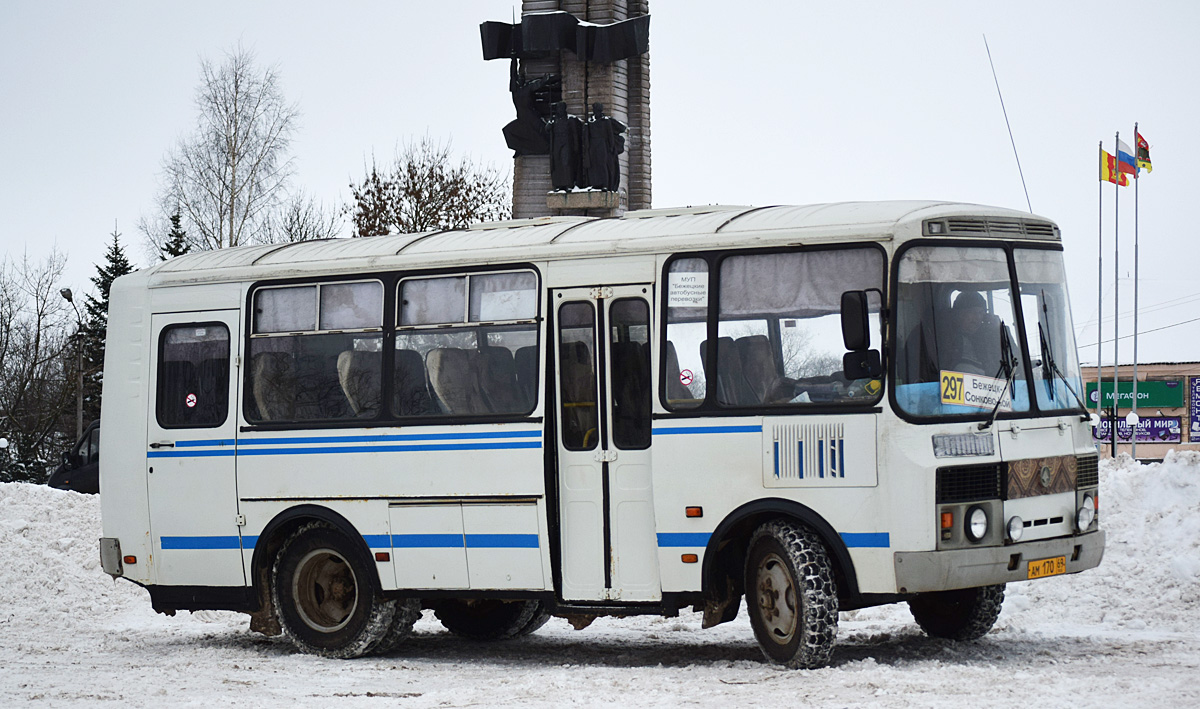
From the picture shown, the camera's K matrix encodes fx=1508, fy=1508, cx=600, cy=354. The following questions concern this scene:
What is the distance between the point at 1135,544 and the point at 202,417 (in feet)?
27.8

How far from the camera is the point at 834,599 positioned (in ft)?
31.0

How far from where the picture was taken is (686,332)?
1021 cm

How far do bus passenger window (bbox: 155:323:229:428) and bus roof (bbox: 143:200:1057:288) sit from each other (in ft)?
1.53

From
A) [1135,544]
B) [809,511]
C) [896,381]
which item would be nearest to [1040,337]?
[896,381]

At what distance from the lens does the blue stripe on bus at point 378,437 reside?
35.6 ft

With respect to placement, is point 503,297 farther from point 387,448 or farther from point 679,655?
point 679,655

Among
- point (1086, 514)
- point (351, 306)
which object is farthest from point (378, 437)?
point (1086, 514)

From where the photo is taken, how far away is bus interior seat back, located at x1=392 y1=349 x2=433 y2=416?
11.3 m

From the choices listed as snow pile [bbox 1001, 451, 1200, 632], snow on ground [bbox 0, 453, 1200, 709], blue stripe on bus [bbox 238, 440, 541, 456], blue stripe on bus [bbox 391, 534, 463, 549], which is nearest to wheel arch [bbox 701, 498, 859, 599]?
snow on ground [bbox 0, 453, 1200, 709]

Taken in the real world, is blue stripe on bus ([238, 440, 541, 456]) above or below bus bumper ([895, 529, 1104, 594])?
above

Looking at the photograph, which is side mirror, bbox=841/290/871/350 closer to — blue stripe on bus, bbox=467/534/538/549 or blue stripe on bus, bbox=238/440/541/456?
blue stripe on bus, bbox=238/440/541/456

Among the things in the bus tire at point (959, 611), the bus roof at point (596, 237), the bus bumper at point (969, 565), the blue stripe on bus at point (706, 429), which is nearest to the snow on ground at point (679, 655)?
the bus tire at point (959, 611)

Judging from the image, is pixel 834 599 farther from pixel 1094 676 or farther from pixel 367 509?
pixel 367 509

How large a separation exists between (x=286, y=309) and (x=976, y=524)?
5708 millimetres
